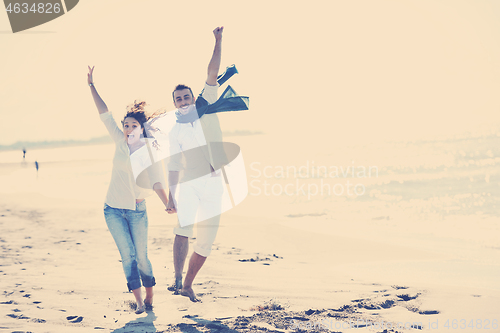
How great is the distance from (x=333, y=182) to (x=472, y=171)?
29.2ft

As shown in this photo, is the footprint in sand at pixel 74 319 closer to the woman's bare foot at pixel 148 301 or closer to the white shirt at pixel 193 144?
the woman's bare foot at pixel 148 301

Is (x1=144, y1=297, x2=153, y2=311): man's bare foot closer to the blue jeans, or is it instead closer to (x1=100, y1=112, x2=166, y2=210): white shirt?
the blue jeans

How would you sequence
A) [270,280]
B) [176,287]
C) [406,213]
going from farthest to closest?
1. [406,213]
2. [270,280]
3. [176,287]

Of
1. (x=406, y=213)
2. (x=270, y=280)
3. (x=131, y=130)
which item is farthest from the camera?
(x=406, y=213)

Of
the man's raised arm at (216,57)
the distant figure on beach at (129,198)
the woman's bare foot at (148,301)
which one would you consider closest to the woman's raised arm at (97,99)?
the distant figure on beach at (129,198)

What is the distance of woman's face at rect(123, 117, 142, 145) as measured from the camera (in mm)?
3875

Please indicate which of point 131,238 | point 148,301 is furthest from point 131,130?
point 148,301

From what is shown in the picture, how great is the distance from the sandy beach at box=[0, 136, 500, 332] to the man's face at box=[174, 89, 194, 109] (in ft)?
6.55

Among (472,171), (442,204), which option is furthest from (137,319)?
(472,171)

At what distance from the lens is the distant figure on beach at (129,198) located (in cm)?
378

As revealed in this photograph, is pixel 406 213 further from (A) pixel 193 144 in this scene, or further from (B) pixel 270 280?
(A) pixel 193 144

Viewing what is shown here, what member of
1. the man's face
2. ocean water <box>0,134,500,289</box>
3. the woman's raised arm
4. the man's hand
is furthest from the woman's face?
ocean water <box>0,134,500,289</box>

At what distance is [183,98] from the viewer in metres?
4.30

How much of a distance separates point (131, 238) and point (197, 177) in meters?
0.86
